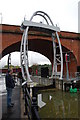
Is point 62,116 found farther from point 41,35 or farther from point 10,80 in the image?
point 41,35

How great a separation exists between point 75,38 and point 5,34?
10413 millimetres

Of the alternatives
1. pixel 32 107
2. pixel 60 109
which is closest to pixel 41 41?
pixel 60 109

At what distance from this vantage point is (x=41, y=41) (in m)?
21.3

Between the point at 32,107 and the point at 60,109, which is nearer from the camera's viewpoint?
the point at 32,107

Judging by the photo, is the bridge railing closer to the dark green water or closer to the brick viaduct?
the dark green water

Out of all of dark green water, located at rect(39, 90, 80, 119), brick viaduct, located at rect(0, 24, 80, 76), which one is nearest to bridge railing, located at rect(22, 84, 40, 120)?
dark green water, located at rect(39, 90, 80, 119)

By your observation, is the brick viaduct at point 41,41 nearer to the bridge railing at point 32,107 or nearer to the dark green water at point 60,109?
the dark green water at point 60,109

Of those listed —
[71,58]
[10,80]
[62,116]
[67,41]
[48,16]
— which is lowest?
[62,116]

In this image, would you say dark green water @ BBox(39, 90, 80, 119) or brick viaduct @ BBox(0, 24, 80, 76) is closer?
dark green water @ BBox(39, 90, 80, 119)

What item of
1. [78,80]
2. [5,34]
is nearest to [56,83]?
[78,80]

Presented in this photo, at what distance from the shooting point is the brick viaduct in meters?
18.5

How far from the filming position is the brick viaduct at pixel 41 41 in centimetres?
1852

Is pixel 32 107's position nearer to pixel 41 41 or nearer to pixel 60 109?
pixel 60 109

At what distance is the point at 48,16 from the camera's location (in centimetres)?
1568
